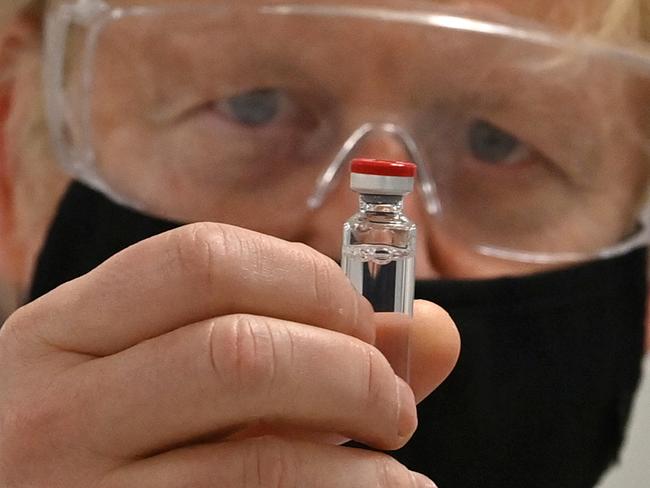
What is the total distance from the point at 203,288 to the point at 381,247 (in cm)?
9

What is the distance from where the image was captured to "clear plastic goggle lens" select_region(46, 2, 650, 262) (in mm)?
901

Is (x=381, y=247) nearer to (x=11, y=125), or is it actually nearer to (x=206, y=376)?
(x=206, y=376)

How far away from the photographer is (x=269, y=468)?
40 centimetres

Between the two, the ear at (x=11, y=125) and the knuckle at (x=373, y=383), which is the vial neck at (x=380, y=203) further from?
the ear at (x=11, y=125)

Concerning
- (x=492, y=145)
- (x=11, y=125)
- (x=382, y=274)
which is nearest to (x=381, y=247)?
(x=382, y=274)

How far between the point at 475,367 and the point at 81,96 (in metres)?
0.55

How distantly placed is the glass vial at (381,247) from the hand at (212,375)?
2 cm

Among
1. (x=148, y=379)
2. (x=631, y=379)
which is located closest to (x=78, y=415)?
(x=148, y=379)

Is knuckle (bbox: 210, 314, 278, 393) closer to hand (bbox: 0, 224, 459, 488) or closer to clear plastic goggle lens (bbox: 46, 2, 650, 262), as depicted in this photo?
hand (bbox: 0, 224, 459, 488)

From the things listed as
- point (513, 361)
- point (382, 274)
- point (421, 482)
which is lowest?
point (513, 361)

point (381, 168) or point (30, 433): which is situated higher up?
point (381, 168)

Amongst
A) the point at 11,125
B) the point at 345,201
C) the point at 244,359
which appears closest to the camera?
the point at 244,359

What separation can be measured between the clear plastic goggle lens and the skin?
0.52 meters

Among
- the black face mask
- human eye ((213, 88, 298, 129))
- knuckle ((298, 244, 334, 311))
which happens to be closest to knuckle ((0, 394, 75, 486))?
knuckle ((298, 244, 334, 311))
